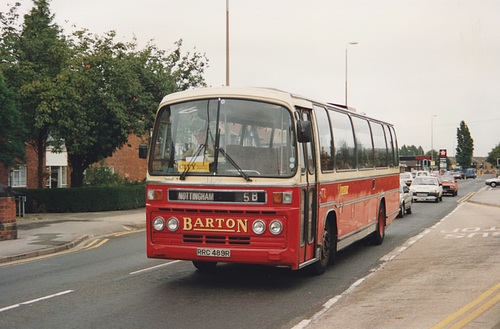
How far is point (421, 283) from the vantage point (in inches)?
351

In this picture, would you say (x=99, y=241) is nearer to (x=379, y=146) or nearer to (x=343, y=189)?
(x=379, y=146)

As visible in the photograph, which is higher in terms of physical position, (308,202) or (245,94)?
(245,94)

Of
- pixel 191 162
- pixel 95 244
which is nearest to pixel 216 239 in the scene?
pixel 191 162

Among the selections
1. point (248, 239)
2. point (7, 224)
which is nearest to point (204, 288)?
point (248, 239)

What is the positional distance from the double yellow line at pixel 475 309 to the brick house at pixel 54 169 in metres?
23.3

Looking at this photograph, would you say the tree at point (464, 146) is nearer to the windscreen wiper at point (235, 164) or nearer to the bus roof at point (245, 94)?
the bus roof at point (245, 94)

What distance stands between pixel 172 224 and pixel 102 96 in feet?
64.8

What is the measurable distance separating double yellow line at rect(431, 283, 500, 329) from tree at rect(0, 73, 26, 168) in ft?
66.9

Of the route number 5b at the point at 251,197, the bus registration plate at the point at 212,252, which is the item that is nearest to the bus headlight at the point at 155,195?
the bus registration plate at the point at 212,252

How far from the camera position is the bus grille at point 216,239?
8305 millimetres

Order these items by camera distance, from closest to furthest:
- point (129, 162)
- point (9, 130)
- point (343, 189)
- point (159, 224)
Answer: point (159, 224), point (343, 189), point (9, 130), point (129, 162)

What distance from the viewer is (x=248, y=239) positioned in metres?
8.28

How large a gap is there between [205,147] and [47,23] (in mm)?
23917

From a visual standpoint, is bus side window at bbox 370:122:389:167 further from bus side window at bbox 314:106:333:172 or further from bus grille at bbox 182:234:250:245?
bus grille at bbox 182:234:250:245
